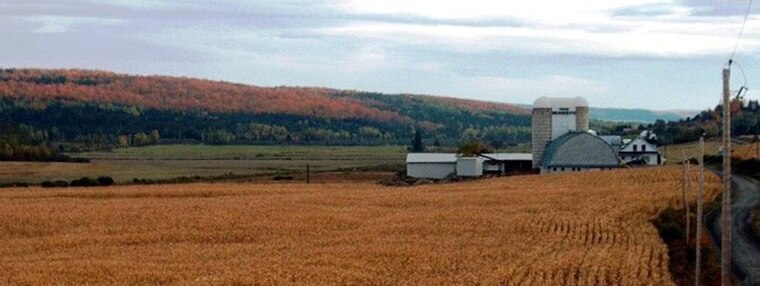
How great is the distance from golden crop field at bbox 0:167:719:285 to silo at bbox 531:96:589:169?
2405 centimetres

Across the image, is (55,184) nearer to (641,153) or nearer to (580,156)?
(580,156)

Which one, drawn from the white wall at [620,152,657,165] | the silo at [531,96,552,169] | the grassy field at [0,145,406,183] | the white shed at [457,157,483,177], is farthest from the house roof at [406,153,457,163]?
the white wall at [620,152,657,165]

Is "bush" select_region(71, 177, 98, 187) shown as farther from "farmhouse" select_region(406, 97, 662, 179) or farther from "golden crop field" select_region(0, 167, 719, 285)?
"farmhouse" select_region(406, 97, 662, 179)

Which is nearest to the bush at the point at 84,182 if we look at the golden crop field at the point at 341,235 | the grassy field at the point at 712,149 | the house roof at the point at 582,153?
the golden crop field at the point at 341,235

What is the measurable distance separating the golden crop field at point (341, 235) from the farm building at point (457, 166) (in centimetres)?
1819

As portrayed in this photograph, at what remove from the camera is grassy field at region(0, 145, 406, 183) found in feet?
284

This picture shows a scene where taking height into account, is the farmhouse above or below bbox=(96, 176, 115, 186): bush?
above

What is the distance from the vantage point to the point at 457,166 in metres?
87.4

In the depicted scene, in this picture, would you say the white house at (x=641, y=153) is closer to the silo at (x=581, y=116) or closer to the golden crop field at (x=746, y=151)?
the silo at (x=581, y=116)

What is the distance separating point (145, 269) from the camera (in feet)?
98.3

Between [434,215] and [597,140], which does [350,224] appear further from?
[597,140]

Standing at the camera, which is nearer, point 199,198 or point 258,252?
point 258,252

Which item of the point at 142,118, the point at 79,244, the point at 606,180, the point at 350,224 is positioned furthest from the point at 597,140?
the point at 142,118

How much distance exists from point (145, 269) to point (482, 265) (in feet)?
29.9
